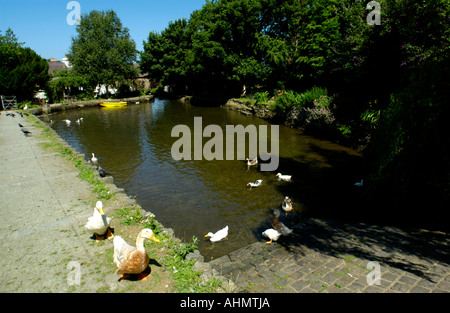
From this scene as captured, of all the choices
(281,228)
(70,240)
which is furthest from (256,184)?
(70,240)

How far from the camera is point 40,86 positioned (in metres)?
39.1

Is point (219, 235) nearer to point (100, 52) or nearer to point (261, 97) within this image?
point (261, 97)

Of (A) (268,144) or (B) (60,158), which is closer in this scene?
(B) (60,158)

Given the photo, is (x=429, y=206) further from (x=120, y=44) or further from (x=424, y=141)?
(x=120, y=44)

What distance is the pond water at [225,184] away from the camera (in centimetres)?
977

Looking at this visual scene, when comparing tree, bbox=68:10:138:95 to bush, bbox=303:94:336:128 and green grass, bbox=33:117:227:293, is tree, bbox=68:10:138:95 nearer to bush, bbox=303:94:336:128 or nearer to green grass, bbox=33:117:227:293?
bush, bbox=303:94:336:128

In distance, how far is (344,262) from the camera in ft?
21.5

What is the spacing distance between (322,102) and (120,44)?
42050 mm

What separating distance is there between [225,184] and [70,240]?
25.3ft

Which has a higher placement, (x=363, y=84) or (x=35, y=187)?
(x=363, y=84)

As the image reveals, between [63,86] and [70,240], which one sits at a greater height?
[63,86]

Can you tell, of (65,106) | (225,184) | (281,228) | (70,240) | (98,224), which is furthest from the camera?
(65,106)

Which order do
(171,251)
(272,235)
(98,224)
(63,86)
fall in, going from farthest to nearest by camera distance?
(63,86) → (272,235) → (98,224) → (171,251)
